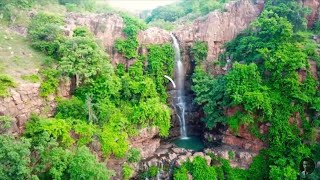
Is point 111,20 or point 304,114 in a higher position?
point 111,20

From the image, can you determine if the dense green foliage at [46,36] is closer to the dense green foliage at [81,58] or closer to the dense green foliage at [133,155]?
the dense green foliage at [81,58]

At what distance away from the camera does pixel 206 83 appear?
87.5 feet

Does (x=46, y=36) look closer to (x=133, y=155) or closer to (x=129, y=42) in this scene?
(x=129, y=42)

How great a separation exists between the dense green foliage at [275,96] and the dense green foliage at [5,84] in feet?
43.7

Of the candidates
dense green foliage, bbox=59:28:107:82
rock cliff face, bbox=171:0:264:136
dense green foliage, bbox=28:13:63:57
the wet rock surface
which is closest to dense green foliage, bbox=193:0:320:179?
the wet rock surface

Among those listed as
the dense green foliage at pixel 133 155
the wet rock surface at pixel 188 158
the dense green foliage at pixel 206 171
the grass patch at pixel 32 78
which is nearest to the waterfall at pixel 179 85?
the wet rock surface at pixel 188 158

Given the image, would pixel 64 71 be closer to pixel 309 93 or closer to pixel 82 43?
pixel 82 43

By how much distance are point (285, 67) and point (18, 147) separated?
60.1 ft

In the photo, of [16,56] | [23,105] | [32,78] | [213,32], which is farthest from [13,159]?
[213,32]

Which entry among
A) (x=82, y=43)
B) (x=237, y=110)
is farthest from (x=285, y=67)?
(x=82, y=43)

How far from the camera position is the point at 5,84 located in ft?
69.6

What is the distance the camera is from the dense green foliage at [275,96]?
22969 mm

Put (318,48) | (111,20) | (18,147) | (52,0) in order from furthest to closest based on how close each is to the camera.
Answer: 1. (52,0)
2. (111,20)
3. (318,48)
4. (18,147)

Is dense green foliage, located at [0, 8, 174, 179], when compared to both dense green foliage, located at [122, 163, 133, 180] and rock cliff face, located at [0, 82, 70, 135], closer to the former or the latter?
dense green foliage, located at [122, 163, 133, 180]
